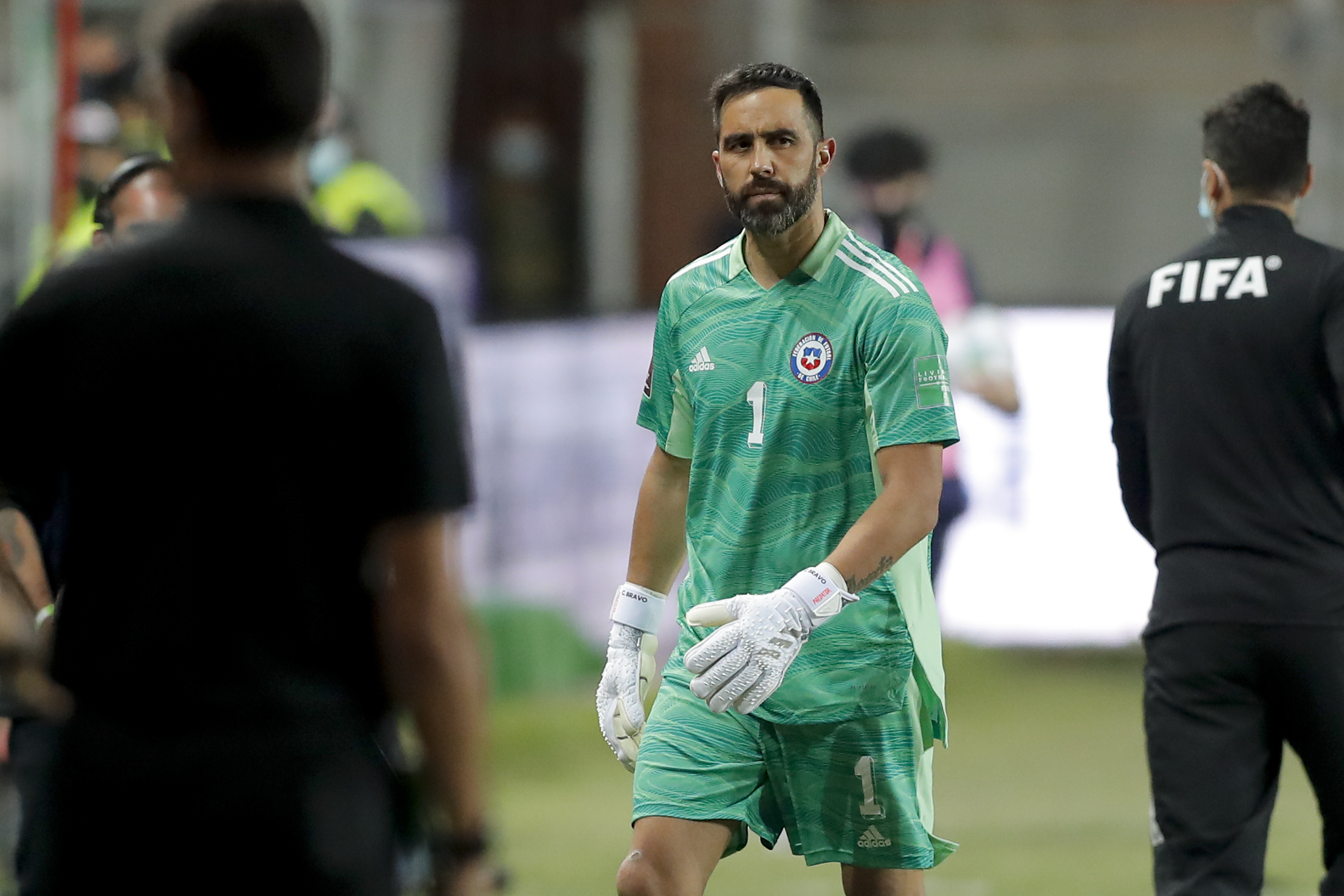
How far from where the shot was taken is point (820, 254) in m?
4.57

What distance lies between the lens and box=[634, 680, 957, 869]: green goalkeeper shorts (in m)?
4.48

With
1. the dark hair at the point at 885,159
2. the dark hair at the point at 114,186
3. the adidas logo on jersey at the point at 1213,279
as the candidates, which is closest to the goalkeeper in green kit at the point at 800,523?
the adidas logo on jersey at the point at 1213,279

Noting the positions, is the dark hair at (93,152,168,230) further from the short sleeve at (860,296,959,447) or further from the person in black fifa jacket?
the person in black fifa jacket

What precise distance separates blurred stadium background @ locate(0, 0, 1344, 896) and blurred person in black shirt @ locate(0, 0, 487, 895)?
0.17 meters

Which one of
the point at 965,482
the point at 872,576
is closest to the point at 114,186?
the point at 872,576

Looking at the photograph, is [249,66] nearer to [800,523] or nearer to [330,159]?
[800,523]

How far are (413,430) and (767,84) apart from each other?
2.19m

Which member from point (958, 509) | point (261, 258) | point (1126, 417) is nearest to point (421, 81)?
point (958, 509)

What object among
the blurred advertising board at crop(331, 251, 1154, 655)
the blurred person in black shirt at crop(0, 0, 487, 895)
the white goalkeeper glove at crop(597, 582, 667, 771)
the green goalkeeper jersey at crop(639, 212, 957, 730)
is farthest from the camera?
the blurred advertising board at crop(331, 251, 1154, 655)

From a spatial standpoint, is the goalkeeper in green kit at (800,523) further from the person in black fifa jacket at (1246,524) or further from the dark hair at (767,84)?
the person in black fifa jacket at (1246,524)

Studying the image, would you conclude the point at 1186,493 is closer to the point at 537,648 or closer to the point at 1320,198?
the point at 537,648

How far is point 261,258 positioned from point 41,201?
8416 millimetres

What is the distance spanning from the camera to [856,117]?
643 inches

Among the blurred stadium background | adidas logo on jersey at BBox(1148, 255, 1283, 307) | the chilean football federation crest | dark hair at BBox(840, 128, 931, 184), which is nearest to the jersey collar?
the chilean football federation crest
